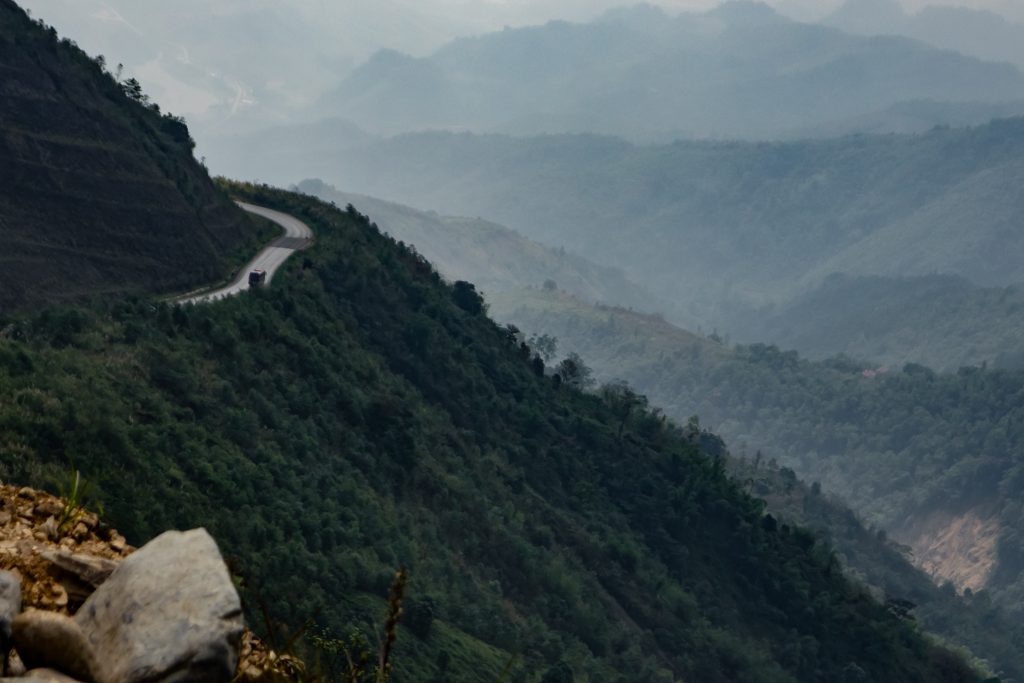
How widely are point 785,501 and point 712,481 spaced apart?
8351 centimetres

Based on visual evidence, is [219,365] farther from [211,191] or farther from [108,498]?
[211,191]

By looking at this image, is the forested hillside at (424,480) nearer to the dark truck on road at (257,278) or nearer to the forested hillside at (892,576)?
the dark truck on road at (257,278)

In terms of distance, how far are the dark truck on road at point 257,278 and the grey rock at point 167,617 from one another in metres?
63.0

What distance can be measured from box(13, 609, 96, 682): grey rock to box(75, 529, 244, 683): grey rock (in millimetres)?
111

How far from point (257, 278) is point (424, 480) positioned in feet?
59.0

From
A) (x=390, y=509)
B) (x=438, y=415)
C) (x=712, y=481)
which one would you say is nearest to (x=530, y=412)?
(x=438, y=415)

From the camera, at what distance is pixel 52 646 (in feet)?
25.7

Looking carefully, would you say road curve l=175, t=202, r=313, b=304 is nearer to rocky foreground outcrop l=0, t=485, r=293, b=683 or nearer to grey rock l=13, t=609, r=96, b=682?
rocky foreground outcrop l=0, t=485, r=293, b=683

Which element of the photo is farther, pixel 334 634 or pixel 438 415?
pixel 438 415

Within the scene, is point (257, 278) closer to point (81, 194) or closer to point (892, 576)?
point (81, 194)

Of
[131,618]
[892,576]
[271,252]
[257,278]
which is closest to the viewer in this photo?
[131,618]

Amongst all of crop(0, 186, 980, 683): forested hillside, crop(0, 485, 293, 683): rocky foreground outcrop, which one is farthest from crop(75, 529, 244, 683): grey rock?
crop(0, 186, 980, 683): forested hillside

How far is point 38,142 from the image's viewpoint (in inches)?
2571

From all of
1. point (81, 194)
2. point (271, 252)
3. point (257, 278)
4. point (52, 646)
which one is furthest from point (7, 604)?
point (271, 252)
